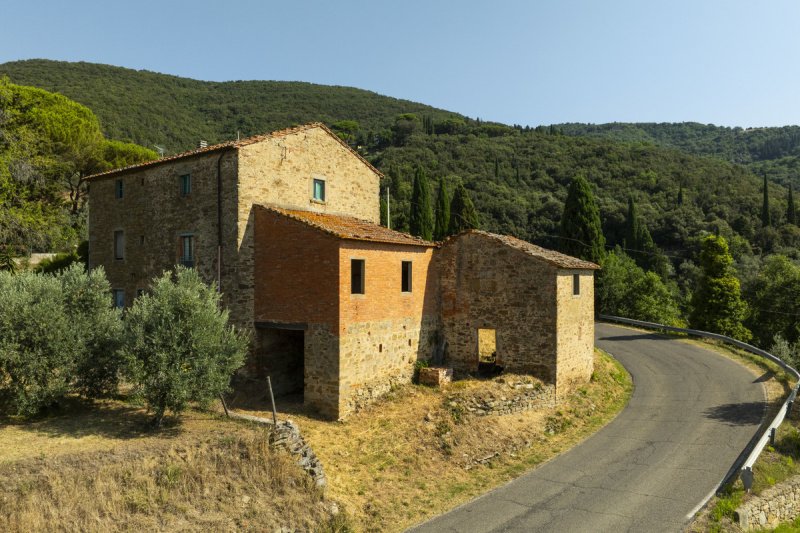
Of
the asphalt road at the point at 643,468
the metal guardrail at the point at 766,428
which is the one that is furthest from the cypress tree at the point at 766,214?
the asphalt road at the point at 643,468

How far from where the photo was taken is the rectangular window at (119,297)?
73.6 feet

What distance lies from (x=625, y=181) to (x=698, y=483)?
73.0 m

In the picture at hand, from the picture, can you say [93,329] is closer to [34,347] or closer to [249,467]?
[34,347]

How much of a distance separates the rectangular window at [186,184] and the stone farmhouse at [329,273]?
0.27 feet

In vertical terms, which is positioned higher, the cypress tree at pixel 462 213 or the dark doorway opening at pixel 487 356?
the cypress tree at pixel 462 213

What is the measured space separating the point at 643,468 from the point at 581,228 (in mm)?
29098

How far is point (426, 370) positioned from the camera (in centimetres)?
1933

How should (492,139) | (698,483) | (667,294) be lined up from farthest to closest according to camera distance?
(492,139) < (667,294) < (698,483)

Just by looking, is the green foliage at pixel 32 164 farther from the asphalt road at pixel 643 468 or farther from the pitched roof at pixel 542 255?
the asphalt road at pixel 643 468

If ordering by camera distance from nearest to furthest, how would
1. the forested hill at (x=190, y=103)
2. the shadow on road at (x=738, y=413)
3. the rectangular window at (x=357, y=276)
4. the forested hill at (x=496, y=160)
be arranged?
the shadow on road at (x=738, y=413), the rectangular window at (x=357, y=276), the forested hill at (x=496, y=160), the forested hill at (x=190, y=103)

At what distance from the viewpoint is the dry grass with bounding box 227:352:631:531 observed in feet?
41.2

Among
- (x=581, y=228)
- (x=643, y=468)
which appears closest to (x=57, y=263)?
(x=643, y=468)

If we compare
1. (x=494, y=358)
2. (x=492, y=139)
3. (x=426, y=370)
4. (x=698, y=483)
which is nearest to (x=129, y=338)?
(x=426, y=370)

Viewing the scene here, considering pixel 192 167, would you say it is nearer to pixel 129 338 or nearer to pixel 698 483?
pixel 129 338
